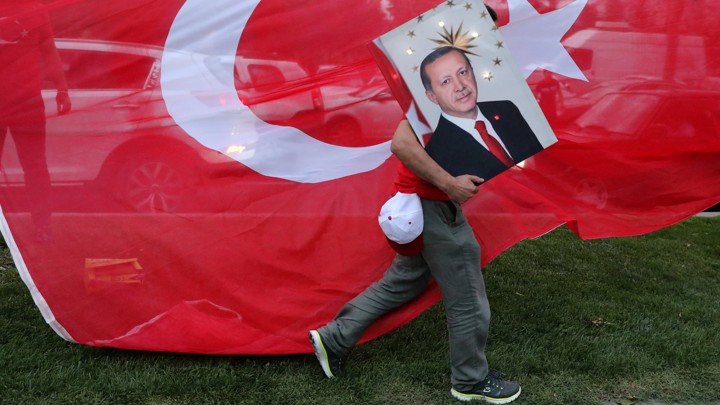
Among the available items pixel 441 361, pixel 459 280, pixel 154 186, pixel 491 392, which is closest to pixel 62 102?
pixel 154 186

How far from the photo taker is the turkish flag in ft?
11.9

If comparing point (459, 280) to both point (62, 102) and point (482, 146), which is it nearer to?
point (482, 146)

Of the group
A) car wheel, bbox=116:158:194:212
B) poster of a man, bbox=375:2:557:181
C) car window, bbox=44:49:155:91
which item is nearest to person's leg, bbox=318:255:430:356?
poster of a man, bbox=375:2:557:181

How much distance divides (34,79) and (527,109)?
257 centimetres

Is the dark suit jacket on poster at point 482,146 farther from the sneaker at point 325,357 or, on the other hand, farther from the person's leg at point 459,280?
the sneaker at point 325,357

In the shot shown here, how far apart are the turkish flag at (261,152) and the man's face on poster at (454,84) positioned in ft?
2.82

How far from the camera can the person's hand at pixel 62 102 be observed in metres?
3.66

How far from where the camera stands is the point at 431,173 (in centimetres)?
299

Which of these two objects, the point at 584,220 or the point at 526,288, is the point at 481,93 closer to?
the point at 584,220

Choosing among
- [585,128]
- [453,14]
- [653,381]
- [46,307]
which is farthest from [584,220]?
[46,307]

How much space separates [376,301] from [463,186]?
2.96ft

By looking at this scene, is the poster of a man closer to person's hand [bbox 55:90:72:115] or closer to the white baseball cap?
the white baseball cap

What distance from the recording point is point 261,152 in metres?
3.79

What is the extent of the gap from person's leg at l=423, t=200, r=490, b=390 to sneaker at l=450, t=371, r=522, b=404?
0.12ft
